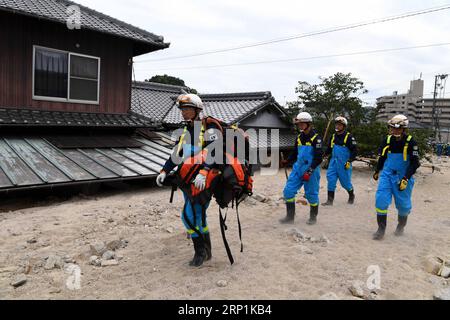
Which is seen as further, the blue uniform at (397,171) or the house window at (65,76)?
the house window at (65,76)

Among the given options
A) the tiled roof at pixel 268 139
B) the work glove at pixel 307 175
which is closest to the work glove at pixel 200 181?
the work glove at pixel 307 175

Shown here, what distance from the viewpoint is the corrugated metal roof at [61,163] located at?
22.2 ft

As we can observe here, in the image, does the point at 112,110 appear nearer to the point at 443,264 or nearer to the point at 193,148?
the point at 193,148

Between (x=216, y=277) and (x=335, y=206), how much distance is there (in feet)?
17.3

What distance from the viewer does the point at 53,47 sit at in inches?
376

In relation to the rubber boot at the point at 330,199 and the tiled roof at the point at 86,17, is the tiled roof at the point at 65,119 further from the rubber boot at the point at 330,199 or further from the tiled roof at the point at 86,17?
the rubber boot at the point at 330,199

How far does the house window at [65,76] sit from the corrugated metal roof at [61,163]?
5.13 ft

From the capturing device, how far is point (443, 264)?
4.32m

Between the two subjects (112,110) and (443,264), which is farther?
(112,110)

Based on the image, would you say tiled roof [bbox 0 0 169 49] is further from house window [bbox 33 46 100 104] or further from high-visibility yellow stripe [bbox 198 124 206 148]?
high-visibility yellow stripe [bbox 198 124 206 148]

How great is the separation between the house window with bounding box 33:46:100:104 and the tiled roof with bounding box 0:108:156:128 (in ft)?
1.60

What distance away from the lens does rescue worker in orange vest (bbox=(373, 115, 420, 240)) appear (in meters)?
5.48

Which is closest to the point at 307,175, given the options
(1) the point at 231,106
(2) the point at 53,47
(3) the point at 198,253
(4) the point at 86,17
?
(3) the point at 198,253
